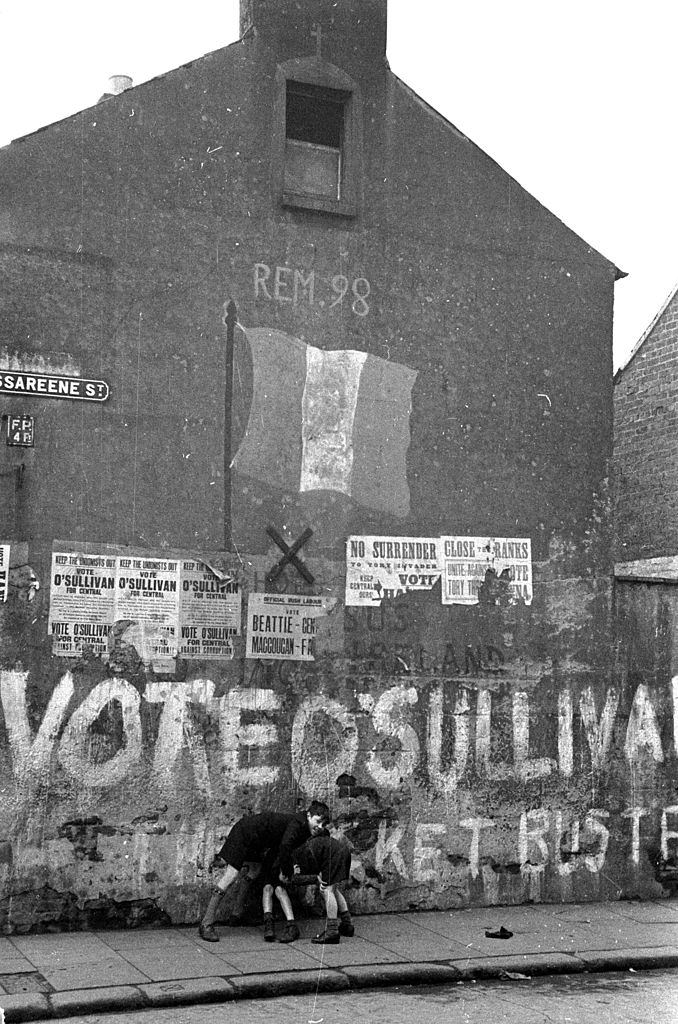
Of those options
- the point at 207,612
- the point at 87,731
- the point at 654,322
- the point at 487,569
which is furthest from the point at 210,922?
the point at 654,322

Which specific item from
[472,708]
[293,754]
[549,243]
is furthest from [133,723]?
[549,243]

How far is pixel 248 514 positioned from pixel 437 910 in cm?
410

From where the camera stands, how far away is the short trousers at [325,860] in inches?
409

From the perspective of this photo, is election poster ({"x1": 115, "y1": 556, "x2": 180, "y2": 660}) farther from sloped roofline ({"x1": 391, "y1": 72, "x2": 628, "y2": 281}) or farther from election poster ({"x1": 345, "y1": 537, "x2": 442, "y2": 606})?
sloped roofline ({"x1": 391, "y1": 72, "x2": 628, "y2": 281})

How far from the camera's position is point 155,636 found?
1072cm

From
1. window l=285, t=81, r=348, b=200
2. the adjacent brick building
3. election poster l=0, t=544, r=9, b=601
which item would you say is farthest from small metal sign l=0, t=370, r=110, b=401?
window l=285, t=81, r=348, b=200

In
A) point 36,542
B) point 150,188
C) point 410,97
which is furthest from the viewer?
point 410,97

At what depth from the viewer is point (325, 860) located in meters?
10.4

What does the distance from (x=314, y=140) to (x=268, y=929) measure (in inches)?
292

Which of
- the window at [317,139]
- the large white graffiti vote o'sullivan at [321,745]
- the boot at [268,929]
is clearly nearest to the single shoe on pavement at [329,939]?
the boot at [268,929]

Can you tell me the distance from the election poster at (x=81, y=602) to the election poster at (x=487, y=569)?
10.7 feet

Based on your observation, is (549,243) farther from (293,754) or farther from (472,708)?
(293,754)

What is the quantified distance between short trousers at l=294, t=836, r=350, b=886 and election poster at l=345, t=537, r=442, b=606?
228cm

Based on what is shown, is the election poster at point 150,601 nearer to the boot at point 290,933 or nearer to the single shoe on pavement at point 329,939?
the boot at point 290,933
